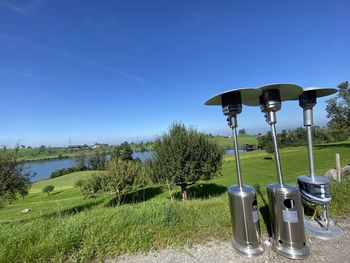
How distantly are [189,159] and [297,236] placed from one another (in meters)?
14.3

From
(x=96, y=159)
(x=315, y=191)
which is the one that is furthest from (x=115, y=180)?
(x=96, y=159)

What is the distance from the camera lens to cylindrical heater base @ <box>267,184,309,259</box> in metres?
2.86

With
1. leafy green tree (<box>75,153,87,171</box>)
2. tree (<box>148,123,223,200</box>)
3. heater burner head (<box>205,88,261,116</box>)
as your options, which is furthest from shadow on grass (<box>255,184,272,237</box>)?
leafy green tree (<box>75,153,87,171</box>)

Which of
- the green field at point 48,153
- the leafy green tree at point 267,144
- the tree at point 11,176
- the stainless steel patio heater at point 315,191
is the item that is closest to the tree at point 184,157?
the tree at point 11,176

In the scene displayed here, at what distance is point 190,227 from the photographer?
3549 mm

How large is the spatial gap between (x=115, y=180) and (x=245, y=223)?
75.6 ft

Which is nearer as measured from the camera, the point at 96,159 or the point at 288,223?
the point at 288,223

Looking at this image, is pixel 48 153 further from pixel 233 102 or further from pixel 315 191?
pixel 315 191

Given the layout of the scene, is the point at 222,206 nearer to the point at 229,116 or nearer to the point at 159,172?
the point at 229,116

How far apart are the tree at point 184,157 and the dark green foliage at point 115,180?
6.85 meters

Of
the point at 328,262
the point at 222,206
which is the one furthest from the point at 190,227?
the point at 328,262

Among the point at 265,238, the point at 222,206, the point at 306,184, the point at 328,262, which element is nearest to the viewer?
the point at 328,262

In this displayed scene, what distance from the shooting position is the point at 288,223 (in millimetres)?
2957

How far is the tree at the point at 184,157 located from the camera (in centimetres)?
1695
